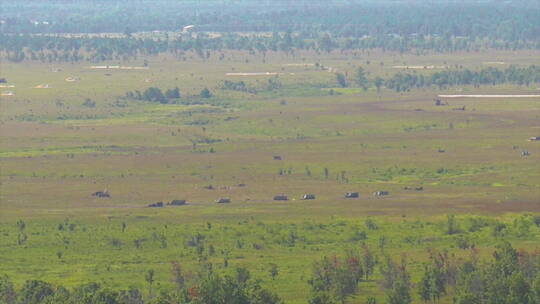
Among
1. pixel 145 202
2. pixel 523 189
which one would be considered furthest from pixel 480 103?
pixel 145 202

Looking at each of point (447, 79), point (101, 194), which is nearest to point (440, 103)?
point (447, 79)

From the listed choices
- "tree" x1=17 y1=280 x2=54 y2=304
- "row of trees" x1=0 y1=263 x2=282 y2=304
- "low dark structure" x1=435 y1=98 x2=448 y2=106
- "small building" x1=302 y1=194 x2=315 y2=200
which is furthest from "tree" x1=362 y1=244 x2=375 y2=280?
"low dark structure" x1=435 y1=98 x2=448 y2=106

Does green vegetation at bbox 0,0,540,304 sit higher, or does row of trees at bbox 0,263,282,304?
row of trees at bbox 0,263,282,304

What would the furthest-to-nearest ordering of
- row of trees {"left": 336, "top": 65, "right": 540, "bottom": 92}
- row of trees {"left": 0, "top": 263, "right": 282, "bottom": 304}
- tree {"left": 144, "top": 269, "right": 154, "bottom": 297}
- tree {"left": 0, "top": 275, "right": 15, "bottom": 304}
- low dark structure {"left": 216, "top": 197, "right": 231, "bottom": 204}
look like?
row of trees {"left": 336, "top": 65, "right": 540, "bottom": 92} < low dark structure {"left": 216, "top": 197, "right": 231, "bottom": 204} < tree {"left": 144, "top": 269, "right": 154, "bottom": 297} < tree {"left": 0, "top": 275, "right": 15, "bottom": 304} < row of trees {"left": 0, "top": 263, "right": 282, "bottom": 304}

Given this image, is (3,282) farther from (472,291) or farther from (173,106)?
(173,106)

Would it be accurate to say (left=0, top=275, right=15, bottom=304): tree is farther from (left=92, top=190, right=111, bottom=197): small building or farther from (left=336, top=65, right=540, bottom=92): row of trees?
(left=336, top=65, right=540, bottom=92): row of trees

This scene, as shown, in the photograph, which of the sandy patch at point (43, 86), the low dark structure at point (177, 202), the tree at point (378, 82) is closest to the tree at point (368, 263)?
the low dark structure at point (177, 202)

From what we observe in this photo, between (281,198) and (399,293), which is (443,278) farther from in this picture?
(281,198)
